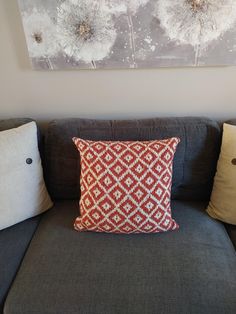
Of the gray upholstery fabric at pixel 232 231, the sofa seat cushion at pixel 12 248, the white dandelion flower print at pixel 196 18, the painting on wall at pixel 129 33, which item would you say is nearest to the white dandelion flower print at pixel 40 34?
the painting on wall at pixel 129 33

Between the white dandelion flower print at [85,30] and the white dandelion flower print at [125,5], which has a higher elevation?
the white dandelion flower print at [125,5]

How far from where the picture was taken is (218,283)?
1.02 meters

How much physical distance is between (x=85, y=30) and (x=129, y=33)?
21cm

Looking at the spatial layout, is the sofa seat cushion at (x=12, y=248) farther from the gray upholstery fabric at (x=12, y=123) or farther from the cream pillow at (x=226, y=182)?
the cream pillow at (x=226, y=182)

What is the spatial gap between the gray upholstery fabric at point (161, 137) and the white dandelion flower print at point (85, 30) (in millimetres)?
332

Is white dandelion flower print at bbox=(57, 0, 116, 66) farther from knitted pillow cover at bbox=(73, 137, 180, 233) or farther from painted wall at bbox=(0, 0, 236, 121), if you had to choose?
knitted pillow cover at bbox=(73, 137, 180, 233)

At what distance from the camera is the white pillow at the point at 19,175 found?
1.27m

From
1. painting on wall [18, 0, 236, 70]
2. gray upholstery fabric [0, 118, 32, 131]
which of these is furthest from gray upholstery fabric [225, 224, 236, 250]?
gray upholstery fabric [0, 118, 32, 131]

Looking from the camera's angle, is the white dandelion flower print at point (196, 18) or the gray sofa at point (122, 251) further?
the white dandelion flower print at point (196, 18)

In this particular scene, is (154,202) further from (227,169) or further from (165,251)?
(227,169)

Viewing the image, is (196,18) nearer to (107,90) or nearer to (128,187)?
(107,90)

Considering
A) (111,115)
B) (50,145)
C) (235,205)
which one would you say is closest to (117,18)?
(111,115)

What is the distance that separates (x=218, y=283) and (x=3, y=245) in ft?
2.93

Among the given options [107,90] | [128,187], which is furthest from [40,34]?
Result: [128,187]
